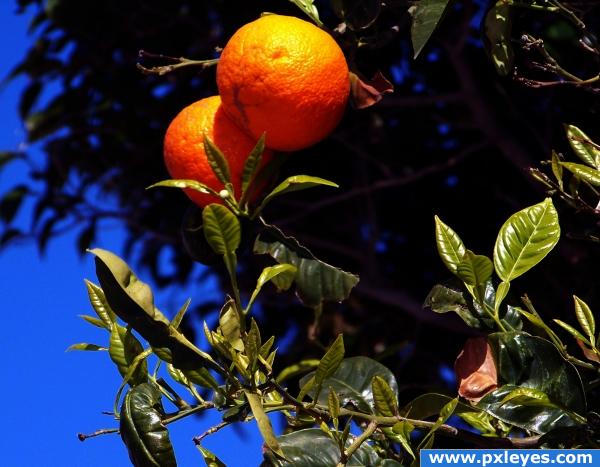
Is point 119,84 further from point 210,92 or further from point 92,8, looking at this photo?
point 210,92

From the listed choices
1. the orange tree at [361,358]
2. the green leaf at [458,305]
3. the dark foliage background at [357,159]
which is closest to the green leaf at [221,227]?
the orange tree at [361,358]

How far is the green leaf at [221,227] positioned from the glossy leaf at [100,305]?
0.67 ft

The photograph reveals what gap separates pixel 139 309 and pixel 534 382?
0.39 meters

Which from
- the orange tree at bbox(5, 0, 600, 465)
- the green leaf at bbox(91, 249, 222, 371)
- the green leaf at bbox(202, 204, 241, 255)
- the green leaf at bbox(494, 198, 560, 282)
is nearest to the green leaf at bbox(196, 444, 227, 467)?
the orange tree at bbox(5, 0, 600, 465)

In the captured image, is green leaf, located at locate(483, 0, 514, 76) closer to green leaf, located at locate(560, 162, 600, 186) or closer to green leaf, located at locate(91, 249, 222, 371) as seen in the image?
green leaf, located at locate(560, 162, 600, 186)

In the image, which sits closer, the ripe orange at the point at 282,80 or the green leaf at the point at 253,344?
the green leaf at the point at 253,344

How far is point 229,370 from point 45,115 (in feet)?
5.52

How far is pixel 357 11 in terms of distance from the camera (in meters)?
1.11

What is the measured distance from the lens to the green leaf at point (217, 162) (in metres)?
1.00

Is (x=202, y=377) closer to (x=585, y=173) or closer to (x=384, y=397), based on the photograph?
(x=384, y=397)

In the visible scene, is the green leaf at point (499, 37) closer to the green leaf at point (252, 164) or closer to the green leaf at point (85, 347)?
the green leaf at point (252, 164)

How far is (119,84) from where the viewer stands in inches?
85.2

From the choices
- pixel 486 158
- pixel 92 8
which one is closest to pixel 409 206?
pixel 486 158

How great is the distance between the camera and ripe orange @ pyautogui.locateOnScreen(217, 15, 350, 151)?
1.04 metres
